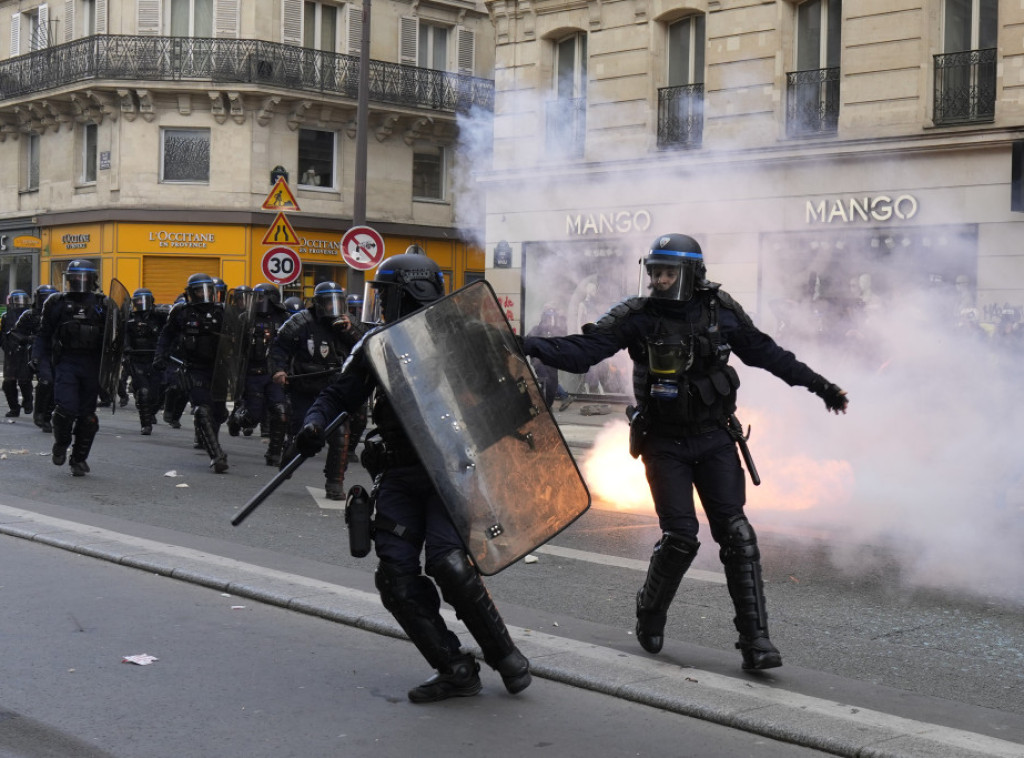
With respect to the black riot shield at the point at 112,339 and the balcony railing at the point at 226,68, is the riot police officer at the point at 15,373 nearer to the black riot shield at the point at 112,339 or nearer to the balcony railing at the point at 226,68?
the black riot shield at the point at 112,339

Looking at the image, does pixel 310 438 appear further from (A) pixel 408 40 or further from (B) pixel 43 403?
(A) pixel 408 40

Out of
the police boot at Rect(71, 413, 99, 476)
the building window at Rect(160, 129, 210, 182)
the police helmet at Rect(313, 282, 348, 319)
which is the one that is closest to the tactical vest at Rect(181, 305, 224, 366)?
the police boot at Rect(71, 413, 99, 476)

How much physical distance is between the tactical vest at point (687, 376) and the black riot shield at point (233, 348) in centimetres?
774

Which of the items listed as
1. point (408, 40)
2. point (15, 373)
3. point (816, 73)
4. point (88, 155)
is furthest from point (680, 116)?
point (88, 155)

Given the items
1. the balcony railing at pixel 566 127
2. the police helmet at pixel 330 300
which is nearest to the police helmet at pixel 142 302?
the balcony railing at pixel 566 127

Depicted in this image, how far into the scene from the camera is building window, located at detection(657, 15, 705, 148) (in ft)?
59.5

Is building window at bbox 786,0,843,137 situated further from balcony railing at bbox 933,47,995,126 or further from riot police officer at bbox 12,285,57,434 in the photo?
riot police officer at bbox 12,285,57,434

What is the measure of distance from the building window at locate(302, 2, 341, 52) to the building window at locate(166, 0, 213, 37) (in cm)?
214

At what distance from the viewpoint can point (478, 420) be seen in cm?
464

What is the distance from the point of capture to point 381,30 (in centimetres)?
3131

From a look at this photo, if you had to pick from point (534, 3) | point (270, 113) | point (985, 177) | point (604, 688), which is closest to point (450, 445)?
point (604, 688)

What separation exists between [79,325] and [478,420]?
281 inches

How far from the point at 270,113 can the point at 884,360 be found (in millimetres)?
22258

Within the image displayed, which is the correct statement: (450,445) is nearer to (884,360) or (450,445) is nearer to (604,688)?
(604,688)
